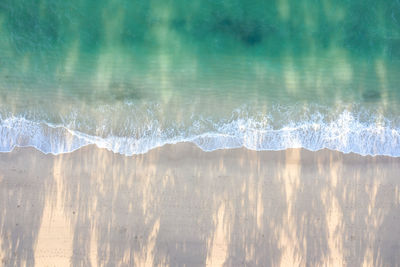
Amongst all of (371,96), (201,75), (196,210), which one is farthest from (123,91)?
(371,96)

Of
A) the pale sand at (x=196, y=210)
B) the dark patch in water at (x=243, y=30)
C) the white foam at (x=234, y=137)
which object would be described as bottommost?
the pale sand at (x=196, y=210)

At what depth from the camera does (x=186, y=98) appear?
4.39 m

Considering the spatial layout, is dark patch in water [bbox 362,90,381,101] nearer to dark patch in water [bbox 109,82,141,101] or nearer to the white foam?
the white foam

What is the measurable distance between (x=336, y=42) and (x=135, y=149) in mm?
3557

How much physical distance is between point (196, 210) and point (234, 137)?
3.92 feet

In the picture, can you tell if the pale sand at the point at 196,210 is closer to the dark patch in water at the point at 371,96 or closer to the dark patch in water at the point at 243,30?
the dark patch in water at the point at 371,96

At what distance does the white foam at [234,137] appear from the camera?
4.23 meters

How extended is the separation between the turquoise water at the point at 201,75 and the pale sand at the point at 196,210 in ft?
1.03

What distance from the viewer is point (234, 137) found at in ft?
14.0

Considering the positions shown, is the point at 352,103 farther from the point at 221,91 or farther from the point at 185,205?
the point at 185,205

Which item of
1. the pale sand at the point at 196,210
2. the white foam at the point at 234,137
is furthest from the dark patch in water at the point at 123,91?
the pale sand at the point at 196,210

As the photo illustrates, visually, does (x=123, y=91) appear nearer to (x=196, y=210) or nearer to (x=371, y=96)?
(x=196, y=210)

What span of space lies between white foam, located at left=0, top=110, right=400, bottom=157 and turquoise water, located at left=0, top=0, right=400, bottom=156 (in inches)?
0.6

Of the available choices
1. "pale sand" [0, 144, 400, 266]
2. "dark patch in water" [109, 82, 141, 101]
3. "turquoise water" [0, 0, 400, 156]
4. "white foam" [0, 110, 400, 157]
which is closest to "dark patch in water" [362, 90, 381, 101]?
"turquoise water" [0, 0, 400, 156]
